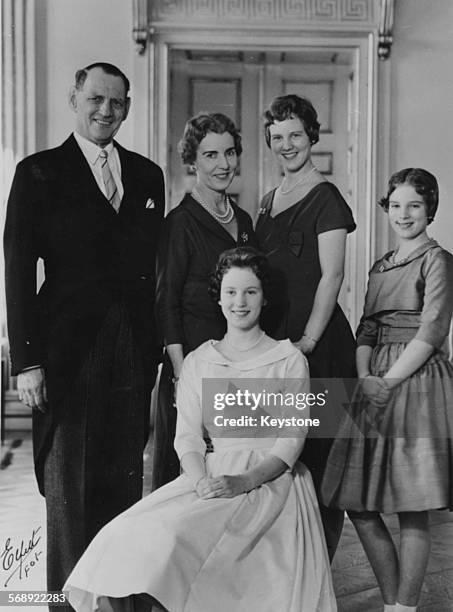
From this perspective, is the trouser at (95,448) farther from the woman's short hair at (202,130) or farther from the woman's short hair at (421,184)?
the woman's short hair at (421,184)

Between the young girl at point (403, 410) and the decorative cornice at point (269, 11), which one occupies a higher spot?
the decorative cornice at point (269, 11)

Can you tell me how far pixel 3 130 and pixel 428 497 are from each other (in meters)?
1.51

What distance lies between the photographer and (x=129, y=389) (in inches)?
79.4

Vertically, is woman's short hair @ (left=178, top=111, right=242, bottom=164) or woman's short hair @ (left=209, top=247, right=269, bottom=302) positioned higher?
woman's short hair @ (left=178, top=111, right=242, bottom=164)

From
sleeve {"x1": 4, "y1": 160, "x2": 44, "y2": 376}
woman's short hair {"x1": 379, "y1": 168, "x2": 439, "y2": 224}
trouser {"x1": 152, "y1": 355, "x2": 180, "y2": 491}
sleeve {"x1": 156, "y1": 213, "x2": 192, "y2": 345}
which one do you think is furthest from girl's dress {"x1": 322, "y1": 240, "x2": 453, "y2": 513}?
sleeve {"x1": 4, "y1": 160, "x2": 44, "y2": 376}

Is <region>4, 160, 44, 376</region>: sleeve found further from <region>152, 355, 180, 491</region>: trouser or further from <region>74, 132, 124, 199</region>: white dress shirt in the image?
<region>152, 355, 180, 491</region>: trouser

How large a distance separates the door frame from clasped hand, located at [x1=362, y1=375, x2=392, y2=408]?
0.59 ft

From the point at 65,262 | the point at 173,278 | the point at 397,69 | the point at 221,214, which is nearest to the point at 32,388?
the point at 65,262

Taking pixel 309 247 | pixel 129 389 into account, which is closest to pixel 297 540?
pixel 129 389

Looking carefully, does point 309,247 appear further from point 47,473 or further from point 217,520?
point 47,473

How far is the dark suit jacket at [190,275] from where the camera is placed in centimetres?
197

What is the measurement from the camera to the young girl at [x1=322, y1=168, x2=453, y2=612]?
1896 millimetres

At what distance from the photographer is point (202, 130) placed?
1992 millimetres

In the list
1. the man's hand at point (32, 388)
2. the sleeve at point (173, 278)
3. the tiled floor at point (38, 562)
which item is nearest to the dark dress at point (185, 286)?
the sleeve at point (173, 278)
